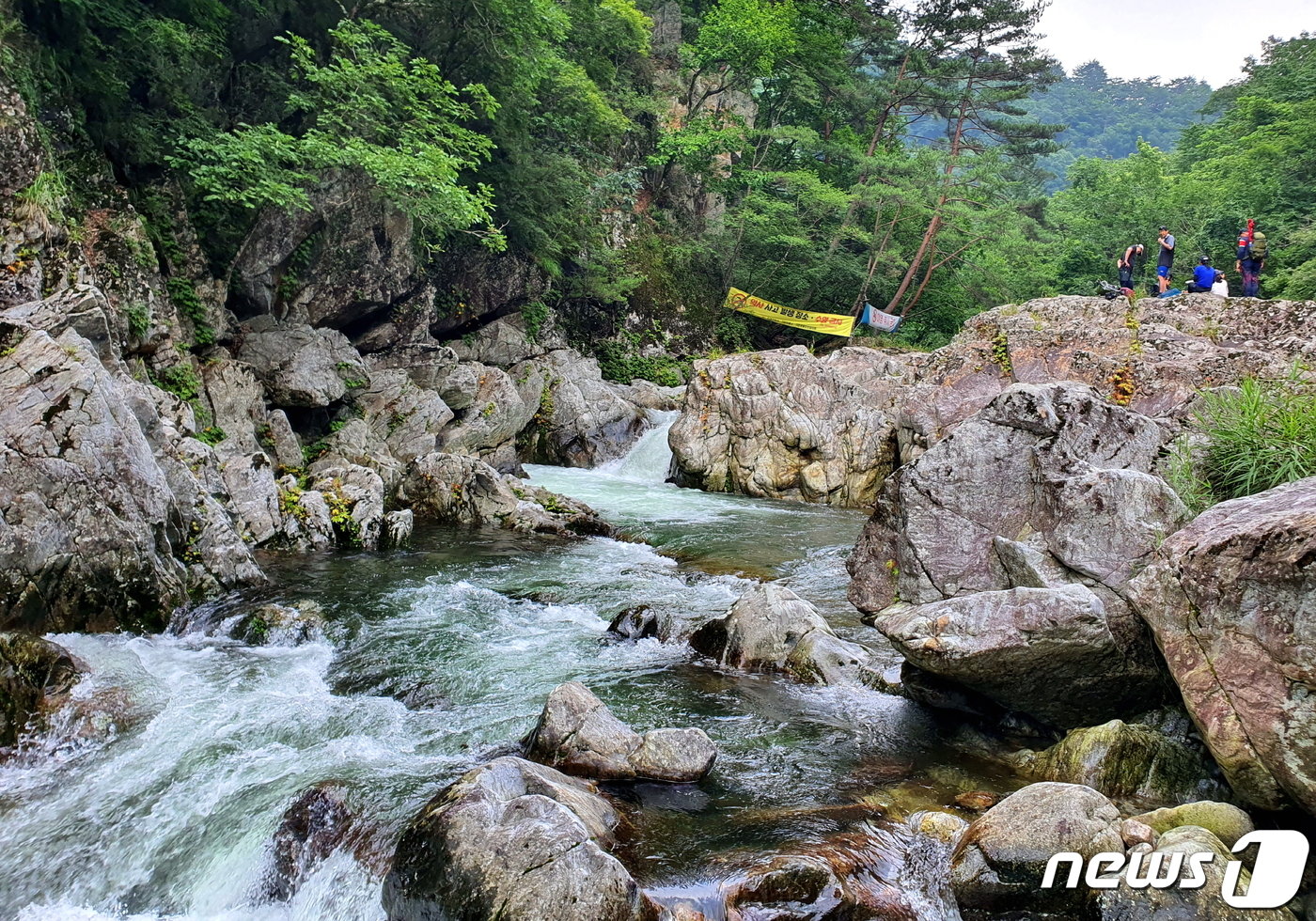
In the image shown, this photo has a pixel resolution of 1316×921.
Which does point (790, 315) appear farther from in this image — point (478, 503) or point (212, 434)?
point (212, 434)

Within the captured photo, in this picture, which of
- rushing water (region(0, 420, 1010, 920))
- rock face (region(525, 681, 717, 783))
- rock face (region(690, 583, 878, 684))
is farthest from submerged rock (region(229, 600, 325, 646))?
rock face (region(690, 583, 878, 684))

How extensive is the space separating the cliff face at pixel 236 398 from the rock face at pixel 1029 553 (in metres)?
→ 7.63

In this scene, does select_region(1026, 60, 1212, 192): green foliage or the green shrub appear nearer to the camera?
the green shrub

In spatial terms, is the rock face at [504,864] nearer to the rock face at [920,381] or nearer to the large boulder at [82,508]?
the large boulder at [82,508]

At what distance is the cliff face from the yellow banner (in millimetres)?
9907

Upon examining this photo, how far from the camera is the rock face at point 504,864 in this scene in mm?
3938

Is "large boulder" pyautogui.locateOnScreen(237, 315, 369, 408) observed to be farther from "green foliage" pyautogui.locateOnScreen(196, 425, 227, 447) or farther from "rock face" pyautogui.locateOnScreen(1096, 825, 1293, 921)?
"rock face" pyautogui.locateOnScreen(1096, 825, 1293, 921)

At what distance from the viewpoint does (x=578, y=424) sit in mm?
22969

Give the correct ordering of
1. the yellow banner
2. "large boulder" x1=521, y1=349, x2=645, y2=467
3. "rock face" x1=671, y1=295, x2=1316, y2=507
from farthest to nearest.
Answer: the yellow banner
"large boulder" x1=521, y1=349, x2=645, y2=467
"rock face" x1=671, y1=295, x2=1316, y2=507

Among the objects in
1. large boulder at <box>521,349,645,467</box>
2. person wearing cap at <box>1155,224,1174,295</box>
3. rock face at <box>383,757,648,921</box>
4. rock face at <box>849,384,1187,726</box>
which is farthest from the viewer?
large boulder at <box>521,349,645,467</box>

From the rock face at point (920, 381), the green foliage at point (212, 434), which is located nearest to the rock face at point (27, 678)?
the green foliage at point (212, 434)

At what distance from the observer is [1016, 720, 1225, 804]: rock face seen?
520cm

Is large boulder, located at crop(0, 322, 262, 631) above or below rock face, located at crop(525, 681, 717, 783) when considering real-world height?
above

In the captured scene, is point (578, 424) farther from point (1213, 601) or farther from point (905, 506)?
point (1213, 601)
